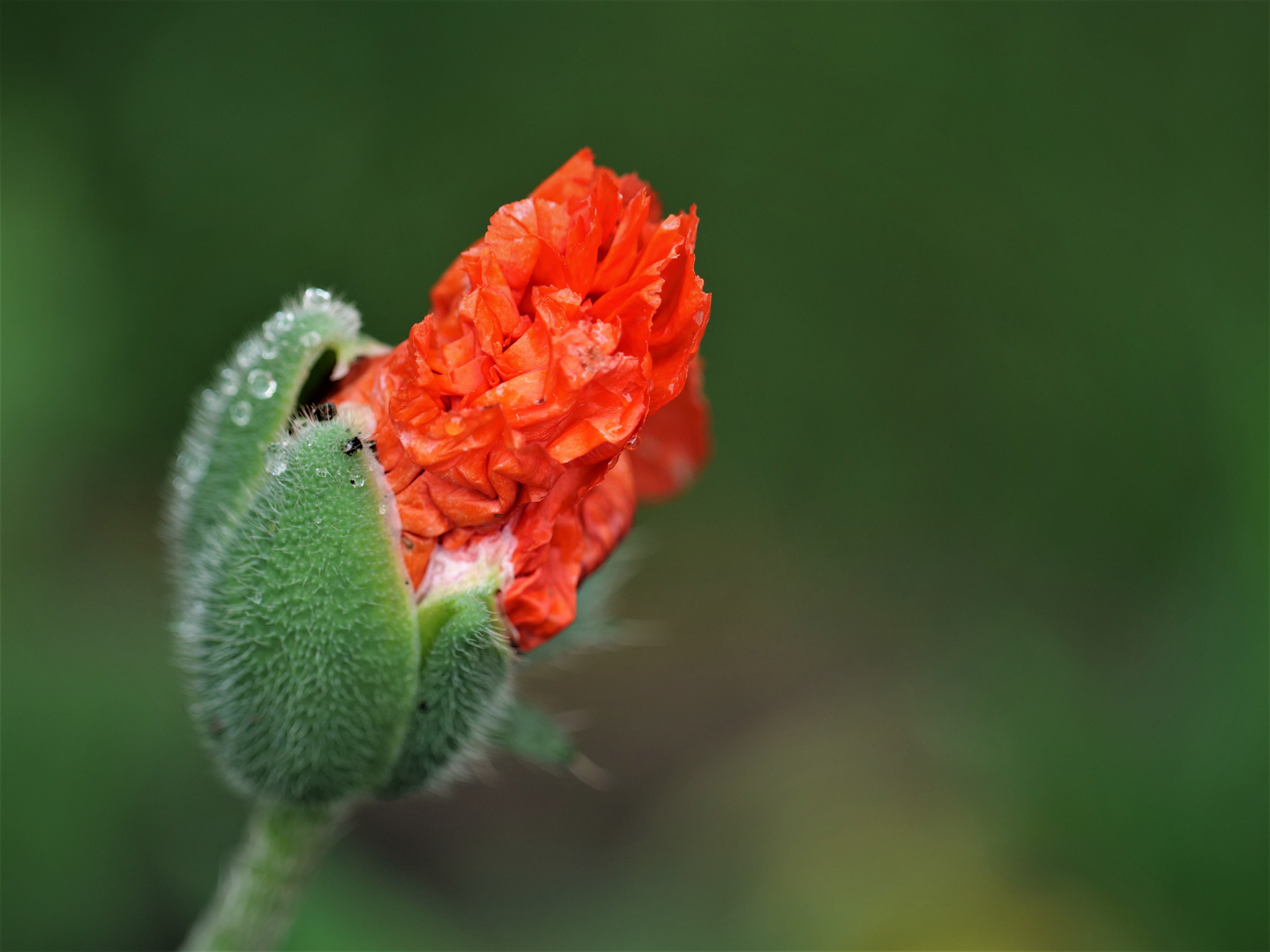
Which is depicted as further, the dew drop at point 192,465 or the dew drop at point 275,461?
the dew drop at point 192,465

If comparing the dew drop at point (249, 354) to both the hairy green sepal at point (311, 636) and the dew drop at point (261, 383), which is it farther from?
the hairy green sepal at point (311, 636)

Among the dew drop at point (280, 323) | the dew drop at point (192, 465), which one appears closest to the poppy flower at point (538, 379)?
the dew drop at point (280, 323)

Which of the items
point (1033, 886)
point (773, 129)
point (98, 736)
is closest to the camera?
point (98, 736)

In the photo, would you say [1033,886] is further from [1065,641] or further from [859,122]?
[859,122]

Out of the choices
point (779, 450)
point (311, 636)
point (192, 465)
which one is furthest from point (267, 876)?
point (779, 450)

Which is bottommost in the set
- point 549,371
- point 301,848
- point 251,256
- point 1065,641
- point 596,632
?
point 1065,641

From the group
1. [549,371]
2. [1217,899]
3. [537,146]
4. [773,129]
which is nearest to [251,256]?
[537,146]
